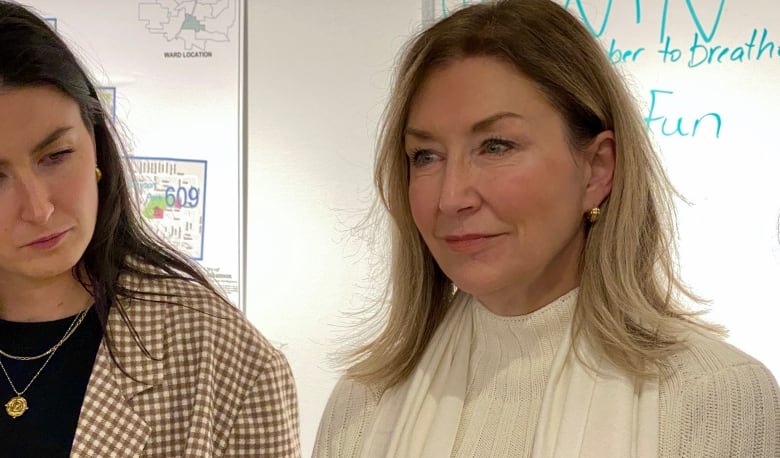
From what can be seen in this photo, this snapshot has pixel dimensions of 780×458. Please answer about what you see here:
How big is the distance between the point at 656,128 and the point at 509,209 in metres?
1.35

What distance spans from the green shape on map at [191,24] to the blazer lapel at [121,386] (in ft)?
4.65

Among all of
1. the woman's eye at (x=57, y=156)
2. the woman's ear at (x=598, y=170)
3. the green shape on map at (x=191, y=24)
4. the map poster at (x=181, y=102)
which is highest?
the green shape on map at (x=191, y=24)

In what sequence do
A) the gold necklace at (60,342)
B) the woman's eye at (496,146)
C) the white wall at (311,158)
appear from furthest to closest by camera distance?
the white wall at (311,158)
the gold necklace at (60,342)
the woman's eye at (496,146)

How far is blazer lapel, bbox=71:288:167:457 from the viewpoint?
1440mm

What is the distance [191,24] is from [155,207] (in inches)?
23.2

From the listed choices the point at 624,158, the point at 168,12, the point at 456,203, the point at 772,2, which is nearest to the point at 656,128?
the point at 772,2

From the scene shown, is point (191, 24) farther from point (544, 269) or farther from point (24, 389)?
point (544, 269)

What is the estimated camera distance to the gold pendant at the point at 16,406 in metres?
1.47

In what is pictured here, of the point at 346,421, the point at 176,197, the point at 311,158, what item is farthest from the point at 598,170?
the point at 176,197

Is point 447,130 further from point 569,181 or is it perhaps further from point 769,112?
point 769,112

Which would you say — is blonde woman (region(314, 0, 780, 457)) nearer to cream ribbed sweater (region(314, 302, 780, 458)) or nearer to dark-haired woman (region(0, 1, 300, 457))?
cream ribbed sweater (region(314, 302, 780, 458))

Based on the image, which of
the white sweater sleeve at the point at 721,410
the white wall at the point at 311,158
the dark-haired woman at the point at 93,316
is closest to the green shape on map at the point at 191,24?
the white wall at the point at 311,158

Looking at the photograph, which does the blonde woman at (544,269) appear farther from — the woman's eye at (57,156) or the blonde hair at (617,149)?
the woman's eye at (57,156)

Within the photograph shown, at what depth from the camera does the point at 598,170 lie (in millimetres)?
1281
